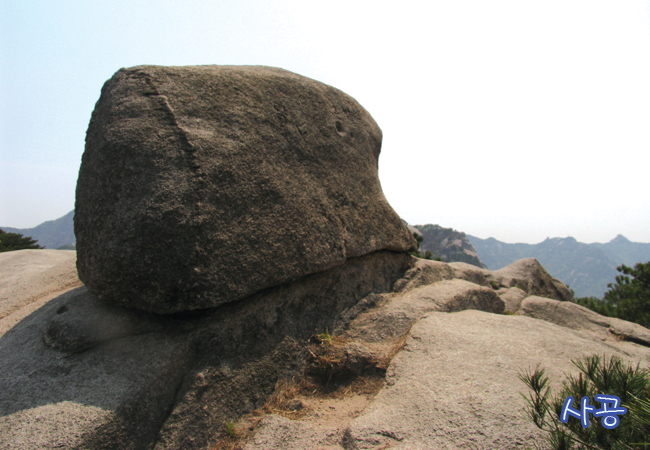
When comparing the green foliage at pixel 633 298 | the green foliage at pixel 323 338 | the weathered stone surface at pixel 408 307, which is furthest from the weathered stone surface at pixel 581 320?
the green foliage at pixel 633 298

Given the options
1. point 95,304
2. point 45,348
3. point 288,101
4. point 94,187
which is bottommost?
point 45,348

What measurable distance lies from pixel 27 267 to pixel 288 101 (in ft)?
21.8

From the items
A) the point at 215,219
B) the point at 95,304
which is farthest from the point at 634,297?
the point at 95,304

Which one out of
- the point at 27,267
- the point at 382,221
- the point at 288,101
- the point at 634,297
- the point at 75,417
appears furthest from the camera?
the point at 634,297

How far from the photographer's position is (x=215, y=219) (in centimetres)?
409

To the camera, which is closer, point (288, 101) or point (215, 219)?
point (215, 219)

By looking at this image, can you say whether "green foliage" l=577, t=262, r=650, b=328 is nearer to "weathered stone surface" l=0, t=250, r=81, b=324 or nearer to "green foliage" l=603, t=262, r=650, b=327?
"green foliage" l=603, t=262, r=650, b=327

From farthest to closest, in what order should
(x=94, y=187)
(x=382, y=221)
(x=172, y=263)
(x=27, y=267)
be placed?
(x=27, y=267)
(x=382, y=221)
(x=94, y=187)
(x=172, y=263)

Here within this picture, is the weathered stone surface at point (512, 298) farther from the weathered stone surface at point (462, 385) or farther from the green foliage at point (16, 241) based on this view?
the green foliage at point (16, 241)

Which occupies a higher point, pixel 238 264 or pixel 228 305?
pixel 238 264

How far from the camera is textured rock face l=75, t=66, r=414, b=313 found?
386 centimetres

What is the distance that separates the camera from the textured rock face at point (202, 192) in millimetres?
3863

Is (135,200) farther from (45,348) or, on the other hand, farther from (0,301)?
(0,301)

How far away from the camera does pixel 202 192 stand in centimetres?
405
